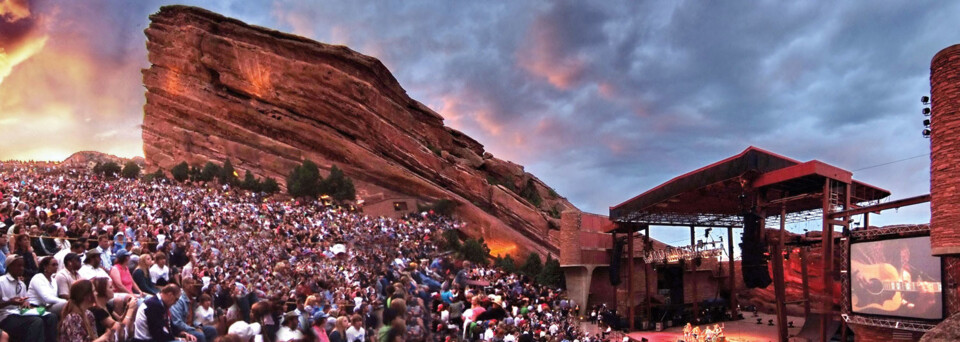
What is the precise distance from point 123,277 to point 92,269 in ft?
2.39

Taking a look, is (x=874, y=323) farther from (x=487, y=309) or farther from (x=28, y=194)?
(x=28, y=194)

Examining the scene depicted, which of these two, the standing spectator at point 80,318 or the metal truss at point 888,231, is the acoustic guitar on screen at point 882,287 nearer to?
the metal truss at point 888,231

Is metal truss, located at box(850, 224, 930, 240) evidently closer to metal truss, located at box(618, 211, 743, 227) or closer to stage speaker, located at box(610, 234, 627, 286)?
metal truss, located at box(618, 211, 743, 227)

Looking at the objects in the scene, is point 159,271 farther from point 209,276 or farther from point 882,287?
point 882,287

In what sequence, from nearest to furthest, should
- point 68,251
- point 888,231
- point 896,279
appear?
A: point 68,251
point 896,279
point 888,231

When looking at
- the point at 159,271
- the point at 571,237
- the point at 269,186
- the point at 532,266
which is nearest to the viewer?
the point at 159,271

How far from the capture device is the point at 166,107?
1598 inches

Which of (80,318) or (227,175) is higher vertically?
(227,175)

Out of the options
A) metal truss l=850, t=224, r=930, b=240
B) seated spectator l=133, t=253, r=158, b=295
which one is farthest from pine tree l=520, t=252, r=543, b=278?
seated spectator l=133, t=253, r=158, b=295

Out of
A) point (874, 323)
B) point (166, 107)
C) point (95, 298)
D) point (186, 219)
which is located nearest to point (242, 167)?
point (166, 107)

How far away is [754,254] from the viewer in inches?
771

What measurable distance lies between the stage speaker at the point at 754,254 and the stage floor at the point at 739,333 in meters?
4.20

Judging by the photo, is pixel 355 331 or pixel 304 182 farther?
pixel 304 182

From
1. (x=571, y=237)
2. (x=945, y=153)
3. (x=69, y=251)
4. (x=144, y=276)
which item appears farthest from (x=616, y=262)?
(x=69, y=251)
